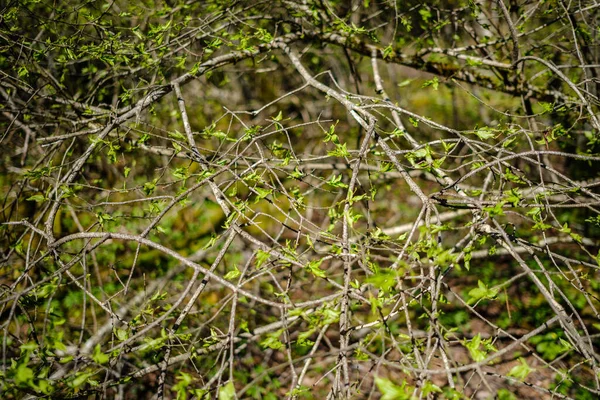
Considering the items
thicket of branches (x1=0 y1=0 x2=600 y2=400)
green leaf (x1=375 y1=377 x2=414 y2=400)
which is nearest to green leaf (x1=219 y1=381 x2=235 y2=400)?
thicket of branches (x1=0 y1=0 x2=600 y2=400)

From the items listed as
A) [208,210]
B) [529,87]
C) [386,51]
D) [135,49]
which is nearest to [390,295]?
[386,51]

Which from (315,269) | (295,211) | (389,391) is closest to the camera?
(389,391)

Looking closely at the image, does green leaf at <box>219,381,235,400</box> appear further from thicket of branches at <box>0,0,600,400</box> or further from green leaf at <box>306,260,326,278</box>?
green leaf at <box>306,260,326,278</box>

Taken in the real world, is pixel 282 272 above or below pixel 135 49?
below

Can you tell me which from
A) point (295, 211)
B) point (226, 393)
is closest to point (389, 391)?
point (226, 393)

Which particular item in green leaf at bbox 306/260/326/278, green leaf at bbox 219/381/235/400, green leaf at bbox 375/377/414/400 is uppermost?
green leaf at bbox 306/260/326/278

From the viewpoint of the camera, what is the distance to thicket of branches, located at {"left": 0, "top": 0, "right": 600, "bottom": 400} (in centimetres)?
163

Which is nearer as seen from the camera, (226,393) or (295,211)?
(226,393)

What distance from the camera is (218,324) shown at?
4.32 meters

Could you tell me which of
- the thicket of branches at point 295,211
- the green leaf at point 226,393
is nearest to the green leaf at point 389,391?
the thicket of branches at point 295,211

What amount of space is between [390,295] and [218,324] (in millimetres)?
3049

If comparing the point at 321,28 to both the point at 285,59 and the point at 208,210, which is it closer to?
the point at 285,59

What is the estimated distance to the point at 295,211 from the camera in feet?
6.95

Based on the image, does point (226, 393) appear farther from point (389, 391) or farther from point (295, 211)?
point (295, 211)
